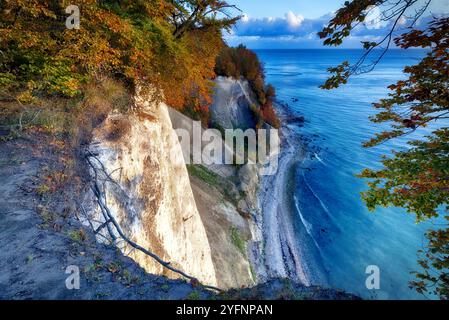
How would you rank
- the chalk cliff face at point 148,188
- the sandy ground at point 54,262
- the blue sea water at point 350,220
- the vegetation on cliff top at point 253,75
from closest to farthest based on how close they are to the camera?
the sandy ground at point 54,262, the chalk cliff face at point 148,188, the blue sea water at point 350,220, the vegetation on cliff top at point 253,75

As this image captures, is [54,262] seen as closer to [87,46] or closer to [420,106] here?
[87,46]

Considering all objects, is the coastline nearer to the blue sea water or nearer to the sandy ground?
the blue sea water

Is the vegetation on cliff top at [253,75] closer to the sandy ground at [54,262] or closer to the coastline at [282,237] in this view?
the coastline at [282,237]

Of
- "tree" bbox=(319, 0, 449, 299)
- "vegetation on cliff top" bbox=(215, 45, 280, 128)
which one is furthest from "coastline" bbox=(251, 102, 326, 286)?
"tree" bbox=(319, 0, 449, 299)

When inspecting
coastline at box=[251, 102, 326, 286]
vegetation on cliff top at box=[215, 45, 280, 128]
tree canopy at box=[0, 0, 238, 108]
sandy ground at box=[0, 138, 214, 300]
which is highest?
vegetation on cliff top at box=[215, 45, 280, 128]

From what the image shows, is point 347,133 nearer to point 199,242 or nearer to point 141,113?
point 199,242

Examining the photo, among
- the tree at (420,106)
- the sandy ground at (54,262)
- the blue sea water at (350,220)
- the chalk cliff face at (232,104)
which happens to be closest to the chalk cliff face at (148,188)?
the sandy ground at (54,262)

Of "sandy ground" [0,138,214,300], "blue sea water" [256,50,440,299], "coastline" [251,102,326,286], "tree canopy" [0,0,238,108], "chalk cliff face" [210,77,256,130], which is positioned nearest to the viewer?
"sandy ground" [0,138,214,300]
